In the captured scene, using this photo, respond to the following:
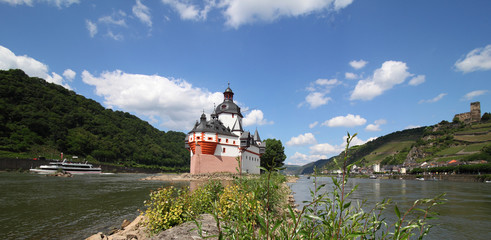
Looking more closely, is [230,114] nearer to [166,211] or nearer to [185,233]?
[166,211]

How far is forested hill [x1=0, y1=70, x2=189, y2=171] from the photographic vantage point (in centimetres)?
6775

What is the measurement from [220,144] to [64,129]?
61.4 meters

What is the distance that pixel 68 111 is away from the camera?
8925 cm

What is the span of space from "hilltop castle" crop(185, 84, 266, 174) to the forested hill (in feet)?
146

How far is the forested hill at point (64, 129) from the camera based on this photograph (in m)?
67.8

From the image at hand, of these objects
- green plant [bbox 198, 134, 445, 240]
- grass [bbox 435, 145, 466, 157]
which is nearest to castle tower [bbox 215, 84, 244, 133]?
green plant [bbox 198, 134, 445, 240]

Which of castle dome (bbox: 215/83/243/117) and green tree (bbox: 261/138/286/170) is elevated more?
castle dome (bbox: 215/83/243/117)

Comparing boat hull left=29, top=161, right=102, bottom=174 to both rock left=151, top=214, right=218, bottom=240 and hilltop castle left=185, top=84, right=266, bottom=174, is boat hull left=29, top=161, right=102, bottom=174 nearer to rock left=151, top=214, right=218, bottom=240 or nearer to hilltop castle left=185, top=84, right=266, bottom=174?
hilltop castle left=185, top=84, right=266, bottom=174

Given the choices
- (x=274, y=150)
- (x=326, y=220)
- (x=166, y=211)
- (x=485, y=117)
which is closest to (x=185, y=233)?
(x=166, y=211)

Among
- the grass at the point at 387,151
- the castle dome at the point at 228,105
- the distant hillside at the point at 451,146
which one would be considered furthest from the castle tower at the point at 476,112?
the castle dome at the point at 228,105

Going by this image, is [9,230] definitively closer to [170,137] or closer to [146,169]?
[146,169]

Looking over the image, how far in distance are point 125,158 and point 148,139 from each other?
938 inches

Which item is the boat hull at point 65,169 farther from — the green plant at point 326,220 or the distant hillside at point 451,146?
the distant hillside at point 451,146

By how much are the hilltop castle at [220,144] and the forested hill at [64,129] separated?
44529 millimetres
